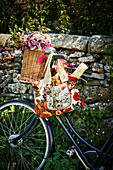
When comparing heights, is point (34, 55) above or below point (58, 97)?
above

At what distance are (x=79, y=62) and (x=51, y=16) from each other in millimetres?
1235

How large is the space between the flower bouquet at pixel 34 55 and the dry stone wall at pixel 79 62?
2.40 feet

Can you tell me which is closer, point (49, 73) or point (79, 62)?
point (49, 73)

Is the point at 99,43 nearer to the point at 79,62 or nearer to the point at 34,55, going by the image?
the point at 79,62

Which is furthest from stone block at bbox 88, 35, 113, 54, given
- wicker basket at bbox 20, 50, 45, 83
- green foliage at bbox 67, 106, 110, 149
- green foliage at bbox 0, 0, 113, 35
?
wicker basket at bbox 20, 50, 45, 83

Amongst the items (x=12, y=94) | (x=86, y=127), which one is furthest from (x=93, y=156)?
(x=12, y=94)

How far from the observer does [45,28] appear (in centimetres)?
287

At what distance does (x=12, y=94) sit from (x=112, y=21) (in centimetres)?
215

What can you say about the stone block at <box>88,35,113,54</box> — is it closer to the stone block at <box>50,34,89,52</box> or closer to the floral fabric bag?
the stone block at <box>50,34,89,52</box>

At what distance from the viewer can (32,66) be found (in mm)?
1461

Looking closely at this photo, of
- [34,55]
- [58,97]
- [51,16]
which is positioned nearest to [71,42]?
[51,16]

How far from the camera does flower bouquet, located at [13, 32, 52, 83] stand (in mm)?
1407

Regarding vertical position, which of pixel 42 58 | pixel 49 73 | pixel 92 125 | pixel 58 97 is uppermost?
pixel 42 58

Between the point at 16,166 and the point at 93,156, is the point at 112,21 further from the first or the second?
the point at 16,166
